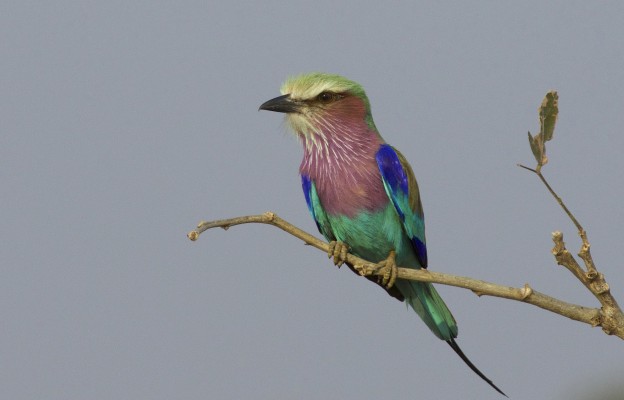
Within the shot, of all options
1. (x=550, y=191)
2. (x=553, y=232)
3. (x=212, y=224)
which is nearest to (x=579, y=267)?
(x=553, y=232)

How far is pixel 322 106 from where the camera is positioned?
4.65m

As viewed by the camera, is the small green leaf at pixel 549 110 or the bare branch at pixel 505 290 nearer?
the small green leaf at pixel 549 110

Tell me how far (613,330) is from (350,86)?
6.64 ft

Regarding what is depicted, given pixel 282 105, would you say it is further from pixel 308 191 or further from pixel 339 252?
pixel 339 252

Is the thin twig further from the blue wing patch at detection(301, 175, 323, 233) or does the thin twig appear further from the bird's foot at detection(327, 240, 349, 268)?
the blue wing patch at detection(301, 175, 323, 233)

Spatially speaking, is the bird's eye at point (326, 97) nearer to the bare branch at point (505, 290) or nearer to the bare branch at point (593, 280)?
the bare branch at point (505, 290)

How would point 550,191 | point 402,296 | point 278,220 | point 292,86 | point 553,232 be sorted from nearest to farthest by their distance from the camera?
point 550,191
point 553,232
point 278,220
point 292,86
point 402,296

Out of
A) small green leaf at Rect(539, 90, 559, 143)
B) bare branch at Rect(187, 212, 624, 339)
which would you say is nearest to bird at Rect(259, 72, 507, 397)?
bare branch at Rect(187, 212, 624, 339)

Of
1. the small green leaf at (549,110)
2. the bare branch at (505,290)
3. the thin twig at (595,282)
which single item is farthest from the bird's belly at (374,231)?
the small green leaf at (549,110)

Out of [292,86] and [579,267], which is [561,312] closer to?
[579,267]

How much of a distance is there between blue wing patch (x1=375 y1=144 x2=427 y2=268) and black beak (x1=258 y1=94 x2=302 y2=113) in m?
0.56

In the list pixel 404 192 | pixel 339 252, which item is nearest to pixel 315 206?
pixel 339 252

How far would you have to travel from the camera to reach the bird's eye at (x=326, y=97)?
462 centimetres

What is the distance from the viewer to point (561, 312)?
338 cm
